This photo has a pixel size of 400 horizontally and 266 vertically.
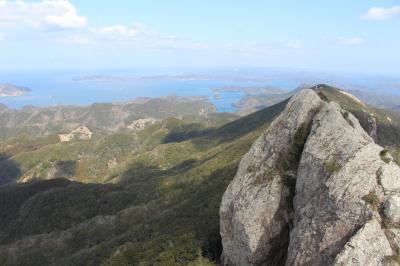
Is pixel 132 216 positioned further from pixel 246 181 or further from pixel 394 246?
pixel 394 246

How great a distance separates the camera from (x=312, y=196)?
31.6m

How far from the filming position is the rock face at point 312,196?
26.6 meters

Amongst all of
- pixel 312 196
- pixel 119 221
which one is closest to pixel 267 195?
pixel 312 196

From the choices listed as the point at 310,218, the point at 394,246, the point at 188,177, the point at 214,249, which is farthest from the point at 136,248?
the point at 188,177

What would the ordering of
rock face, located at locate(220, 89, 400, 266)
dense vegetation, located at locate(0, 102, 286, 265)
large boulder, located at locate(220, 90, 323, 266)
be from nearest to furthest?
1. rock face, located at locate(220, 89, 400, 266)
2. large boulder, located at locate(220, 90, 323, 266)
3. dense vegetation, located at locate(0, 102, 286, 265)

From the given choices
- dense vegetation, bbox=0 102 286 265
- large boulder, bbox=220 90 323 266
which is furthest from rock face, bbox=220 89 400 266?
dense vegetation, bbox=0 102 286 265

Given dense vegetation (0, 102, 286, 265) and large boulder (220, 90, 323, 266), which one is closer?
large boulder (220, 90, 323, 266)

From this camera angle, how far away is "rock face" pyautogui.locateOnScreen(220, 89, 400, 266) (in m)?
26.6

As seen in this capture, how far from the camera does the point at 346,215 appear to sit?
27.5 m

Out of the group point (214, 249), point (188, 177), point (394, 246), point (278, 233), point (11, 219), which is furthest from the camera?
point (11, 219)

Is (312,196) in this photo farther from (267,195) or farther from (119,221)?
(119,221)

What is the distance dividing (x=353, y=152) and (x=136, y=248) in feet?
158

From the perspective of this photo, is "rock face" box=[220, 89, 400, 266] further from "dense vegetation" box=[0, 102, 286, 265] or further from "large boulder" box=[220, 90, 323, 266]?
"dense vegetation" box=[0, 102, 286, 265]

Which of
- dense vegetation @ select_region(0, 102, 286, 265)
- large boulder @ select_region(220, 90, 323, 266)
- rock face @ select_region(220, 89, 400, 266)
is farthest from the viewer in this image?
dense vegetation @ select_region(0, 102, 286, 265)
